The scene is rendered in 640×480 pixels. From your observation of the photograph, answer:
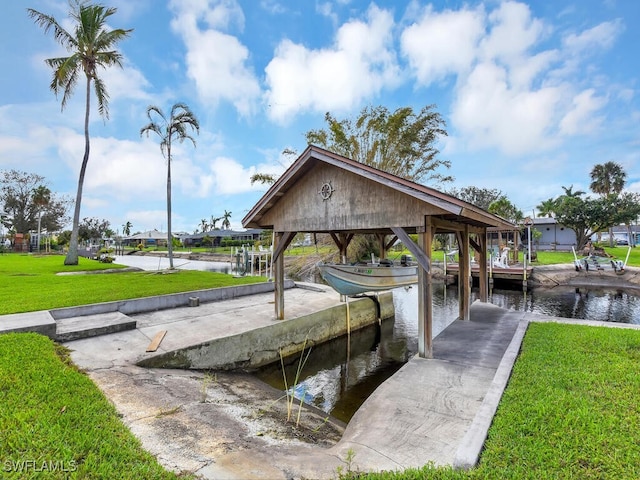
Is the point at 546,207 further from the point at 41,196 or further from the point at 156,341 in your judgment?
the point at 41,196

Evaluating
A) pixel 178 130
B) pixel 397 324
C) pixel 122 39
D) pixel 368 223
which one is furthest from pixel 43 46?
pixel 397 324

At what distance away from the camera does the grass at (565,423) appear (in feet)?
9.19

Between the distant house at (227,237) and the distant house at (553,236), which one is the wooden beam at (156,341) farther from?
the distant house at (227,237)

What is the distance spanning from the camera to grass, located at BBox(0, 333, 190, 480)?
276 centimetres

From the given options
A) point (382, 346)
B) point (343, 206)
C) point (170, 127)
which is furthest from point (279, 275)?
point (170, 127)

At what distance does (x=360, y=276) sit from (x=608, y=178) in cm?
5077

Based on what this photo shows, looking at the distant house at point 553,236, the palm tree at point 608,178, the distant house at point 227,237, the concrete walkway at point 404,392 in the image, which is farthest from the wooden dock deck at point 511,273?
the distant house at point 227,237

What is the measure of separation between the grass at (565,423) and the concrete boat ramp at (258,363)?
0.20m

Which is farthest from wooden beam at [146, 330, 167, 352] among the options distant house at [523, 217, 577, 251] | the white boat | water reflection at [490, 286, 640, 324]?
distant house at [523, 217, 577, 251]

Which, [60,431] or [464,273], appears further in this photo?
[464,273]

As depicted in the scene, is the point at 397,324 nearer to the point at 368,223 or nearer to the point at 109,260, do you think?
the point at 368,223

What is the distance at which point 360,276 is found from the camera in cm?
922

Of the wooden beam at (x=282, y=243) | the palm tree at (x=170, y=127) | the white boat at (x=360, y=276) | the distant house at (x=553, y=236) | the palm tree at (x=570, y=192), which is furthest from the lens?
the palm tree at (x=570, y=192)

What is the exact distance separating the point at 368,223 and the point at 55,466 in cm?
583
